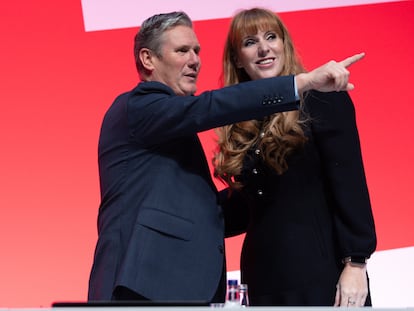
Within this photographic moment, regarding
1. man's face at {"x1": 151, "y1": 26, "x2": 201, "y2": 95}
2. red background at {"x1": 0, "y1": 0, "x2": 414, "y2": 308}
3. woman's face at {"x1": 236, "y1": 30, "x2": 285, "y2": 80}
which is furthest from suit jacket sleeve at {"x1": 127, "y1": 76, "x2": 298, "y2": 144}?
red background at {"x1": 0, "y1": 0, "x2": 414, "y2": 308}

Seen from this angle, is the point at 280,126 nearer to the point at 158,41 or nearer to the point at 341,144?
the point at 341,144

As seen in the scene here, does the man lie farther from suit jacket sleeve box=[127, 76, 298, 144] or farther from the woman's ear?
the woman's ear

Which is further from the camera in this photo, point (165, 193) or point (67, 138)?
point (67, 138)

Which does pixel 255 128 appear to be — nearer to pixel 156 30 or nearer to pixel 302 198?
pixel 302 198

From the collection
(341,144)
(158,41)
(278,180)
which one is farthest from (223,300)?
(158,41)

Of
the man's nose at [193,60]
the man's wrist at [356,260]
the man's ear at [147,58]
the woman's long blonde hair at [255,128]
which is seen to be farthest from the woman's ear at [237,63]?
the man's wrist at [356,260]

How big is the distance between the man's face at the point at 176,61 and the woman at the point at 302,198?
20cm

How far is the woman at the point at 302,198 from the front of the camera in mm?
2236

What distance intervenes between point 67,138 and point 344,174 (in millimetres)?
1445

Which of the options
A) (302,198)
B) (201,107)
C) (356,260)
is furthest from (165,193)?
(356,260)

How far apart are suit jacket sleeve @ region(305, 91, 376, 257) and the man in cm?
24

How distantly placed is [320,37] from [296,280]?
4.98 feet

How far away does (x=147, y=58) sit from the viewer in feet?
7.80

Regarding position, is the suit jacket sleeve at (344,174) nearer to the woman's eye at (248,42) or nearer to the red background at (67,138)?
the woman's eye at (248,42)
